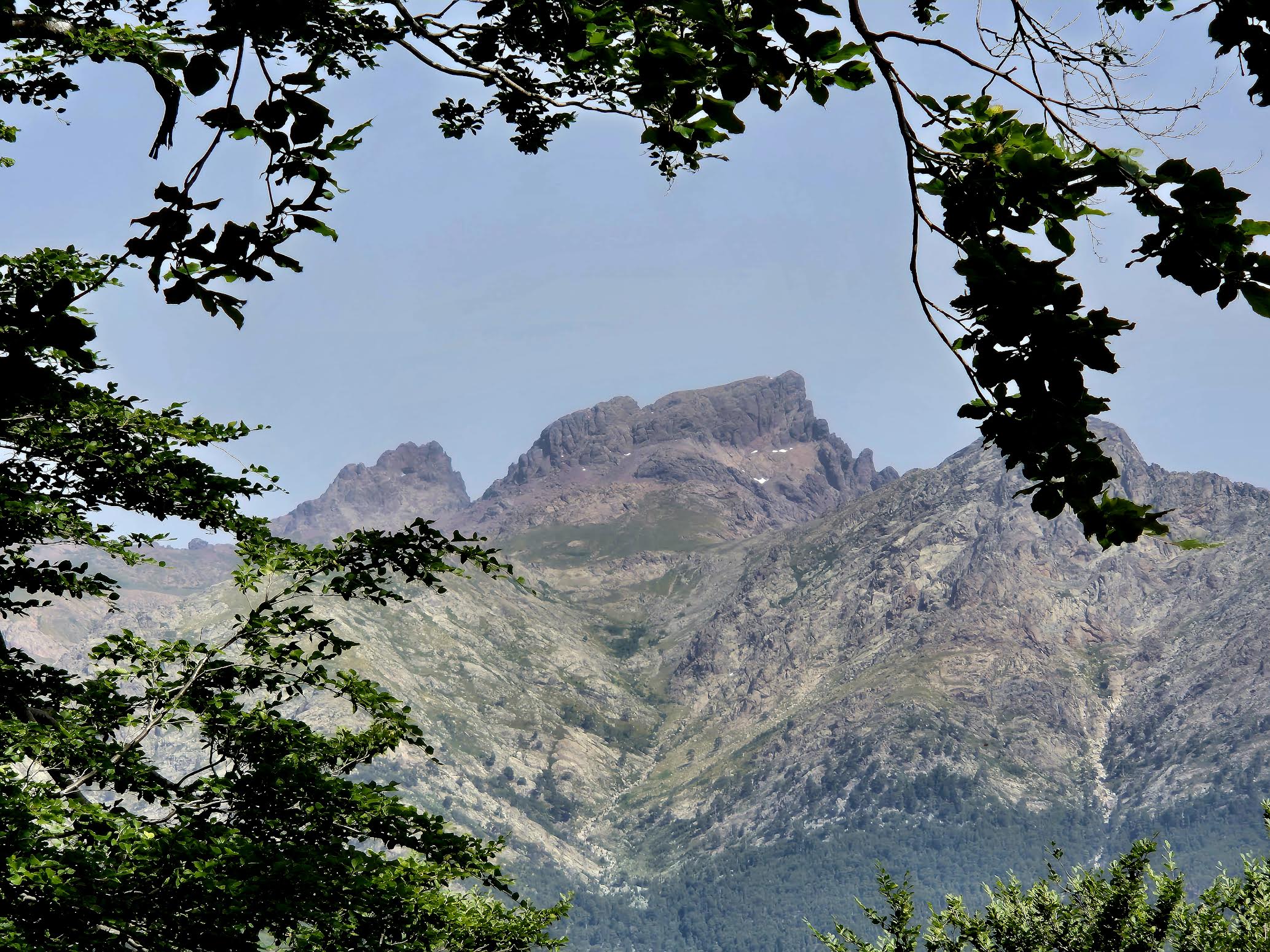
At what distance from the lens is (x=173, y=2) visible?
32.5 feet

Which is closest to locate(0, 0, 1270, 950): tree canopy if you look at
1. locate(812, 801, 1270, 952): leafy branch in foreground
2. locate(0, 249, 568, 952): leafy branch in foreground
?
locate(0, 249, 568, 952): leafy branch in foreground

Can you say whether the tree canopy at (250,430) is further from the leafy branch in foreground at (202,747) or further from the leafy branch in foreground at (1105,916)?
the leafy branch in foreground at (1105,916)

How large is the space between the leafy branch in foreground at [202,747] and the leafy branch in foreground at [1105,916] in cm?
1621

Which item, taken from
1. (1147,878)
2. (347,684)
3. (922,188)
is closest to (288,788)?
(347,684)

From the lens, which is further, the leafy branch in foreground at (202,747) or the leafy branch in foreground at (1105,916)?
the leafy branch in foreground at (1105,916)

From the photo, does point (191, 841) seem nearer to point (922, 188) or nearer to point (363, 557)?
point (363, 557)

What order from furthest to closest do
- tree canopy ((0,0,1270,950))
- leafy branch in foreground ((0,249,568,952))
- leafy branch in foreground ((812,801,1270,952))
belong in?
leafy branch in foreground ((812,801,1270,952)) < leafy branch in foreground ((0,249,568,952)) < tree canopy ((0,0,1270,950))

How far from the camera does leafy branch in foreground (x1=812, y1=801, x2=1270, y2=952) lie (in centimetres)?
2223

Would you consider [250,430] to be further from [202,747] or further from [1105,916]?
[1105,916]

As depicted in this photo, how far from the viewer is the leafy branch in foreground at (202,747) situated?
853 cm

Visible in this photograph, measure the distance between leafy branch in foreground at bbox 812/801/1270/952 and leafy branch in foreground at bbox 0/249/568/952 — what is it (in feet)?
53.2

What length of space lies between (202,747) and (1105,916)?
22.3 meters

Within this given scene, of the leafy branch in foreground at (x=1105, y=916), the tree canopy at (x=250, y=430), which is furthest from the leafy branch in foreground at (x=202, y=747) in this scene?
the leafy branch in foreground at (x=1105, y=916)

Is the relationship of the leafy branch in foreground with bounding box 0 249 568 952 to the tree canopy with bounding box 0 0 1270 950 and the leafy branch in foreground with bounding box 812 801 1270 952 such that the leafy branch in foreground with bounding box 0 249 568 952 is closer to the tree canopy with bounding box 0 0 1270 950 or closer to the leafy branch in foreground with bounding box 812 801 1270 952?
the tree canopy with bounding box 0 0 1270 950
